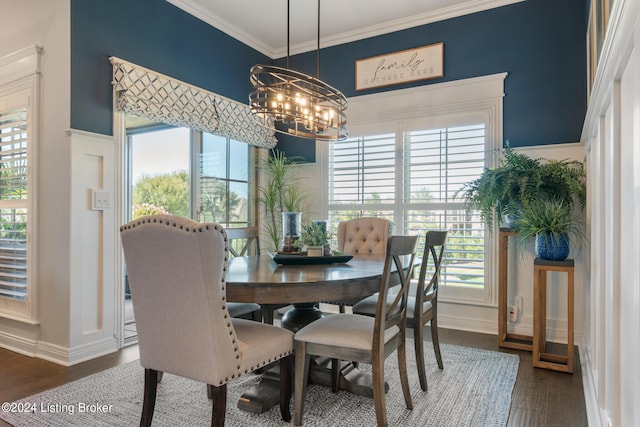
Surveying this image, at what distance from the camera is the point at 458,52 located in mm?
3934

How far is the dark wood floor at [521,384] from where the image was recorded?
7.12ft

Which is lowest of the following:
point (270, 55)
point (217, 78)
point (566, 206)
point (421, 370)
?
point (421, 370)

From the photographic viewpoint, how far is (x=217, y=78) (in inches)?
166

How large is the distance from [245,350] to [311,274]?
523 millimetres

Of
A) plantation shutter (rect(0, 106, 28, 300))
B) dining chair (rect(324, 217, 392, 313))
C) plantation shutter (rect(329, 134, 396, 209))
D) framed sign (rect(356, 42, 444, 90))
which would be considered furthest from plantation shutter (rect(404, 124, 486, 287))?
plantation shutter (rect(0, 106, 28, 300))

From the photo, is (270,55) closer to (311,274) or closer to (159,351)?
(311,274)

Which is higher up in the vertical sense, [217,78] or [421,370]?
[217,78]

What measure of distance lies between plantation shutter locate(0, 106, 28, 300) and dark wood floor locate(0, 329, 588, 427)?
58 cm

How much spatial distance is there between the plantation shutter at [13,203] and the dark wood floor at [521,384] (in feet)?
1.91

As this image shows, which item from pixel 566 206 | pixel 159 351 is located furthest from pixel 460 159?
pixel 159 351

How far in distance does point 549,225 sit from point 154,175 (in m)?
5.29

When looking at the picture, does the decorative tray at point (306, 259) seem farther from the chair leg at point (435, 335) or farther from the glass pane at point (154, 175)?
the glass pane at point (154, 175)

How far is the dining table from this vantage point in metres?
1.85

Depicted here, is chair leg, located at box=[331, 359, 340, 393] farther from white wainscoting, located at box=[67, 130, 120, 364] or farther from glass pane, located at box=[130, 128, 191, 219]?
glass pane, located at box=[130, 128, 191, 219]
